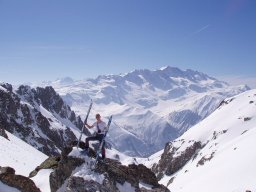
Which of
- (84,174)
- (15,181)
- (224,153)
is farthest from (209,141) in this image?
(15,181)

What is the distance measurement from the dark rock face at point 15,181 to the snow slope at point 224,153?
29.4 meters

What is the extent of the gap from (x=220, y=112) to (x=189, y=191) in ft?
322

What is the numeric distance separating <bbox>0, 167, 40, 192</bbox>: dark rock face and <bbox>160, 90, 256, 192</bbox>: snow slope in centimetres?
2935

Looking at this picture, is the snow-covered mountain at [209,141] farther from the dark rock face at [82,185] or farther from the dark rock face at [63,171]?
the dark rock face at [82,185]

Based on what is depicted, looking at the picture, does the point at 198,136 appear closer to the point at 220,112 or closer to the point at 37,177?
the point at 220,112

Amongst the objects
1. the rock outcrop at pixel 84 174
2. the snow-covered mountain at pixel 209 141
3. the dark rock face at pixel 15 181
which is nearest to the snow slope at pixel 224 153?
the snow-covered mountain at pixel 209 141

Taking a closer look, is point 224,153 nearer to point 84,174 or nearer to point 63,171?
point 63,171

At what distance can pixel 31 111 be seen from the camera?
580 feet

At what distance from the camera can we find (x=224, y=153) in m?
89.2

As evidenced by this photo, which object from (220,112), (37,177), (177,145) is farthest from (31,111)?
(37,177)

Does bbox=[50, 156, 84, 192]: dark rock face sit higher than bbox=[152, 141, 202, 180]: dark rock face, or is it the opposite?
bbox=[50, 156, 84, 192]: dark rock face

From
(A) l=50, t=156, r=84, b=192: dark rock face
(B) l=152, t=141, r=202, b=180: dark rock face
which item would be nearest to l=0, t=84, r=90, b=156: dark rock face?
(B) l=152, t=141, r=202, b=180: dark rock face

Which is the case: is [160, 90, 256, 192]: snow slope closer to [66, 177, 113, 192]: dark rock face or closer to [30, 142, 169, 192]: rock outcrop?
[30, 142, 169, 192]: rock outcrop

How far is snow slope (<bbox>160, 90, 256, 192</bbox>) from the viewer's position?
57.7 meters
